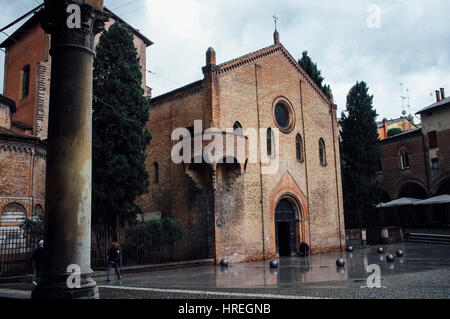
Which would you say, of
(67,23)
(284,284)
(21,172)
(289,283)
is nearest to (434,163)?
(289,283)

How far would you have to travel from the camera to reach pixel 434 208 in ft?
108

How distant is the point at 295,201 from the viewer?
21.5 m

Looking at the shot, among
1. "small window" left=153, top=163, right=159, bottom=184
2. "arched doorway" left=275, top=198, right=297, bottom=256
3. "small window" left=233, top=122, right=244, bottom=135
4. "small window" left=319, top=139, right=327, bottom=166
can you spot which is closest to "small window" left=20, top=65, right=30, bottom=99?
"small window" left=153, top=163, right=159, bottom=184

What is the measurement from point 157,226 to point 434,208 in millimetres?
26161

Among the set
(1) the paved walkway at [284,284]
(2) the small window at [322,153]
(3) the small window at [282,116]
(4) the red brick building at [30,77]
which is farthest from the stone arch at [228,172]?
(4) the red brick building at [30,77]

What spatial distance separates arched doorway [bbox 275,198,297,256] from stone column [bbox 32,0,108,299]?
16333 millimetres

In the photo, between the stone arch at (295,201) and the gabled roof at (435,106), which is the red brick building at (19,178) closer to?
the stone arch at (295,201)

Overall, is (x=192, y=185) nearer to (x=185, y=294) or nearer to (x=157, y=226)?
(x=157, y=226)

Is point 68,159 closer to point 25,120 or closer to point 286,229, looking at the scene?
point 286,229

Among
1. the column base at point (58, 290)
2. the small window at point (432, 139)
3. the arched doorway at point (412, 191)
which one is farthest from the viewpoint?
the arched doorway at point (412, 191)

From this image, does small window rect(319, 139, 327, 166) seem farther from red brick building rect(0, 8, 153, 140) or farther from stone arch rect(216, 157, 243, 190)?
red brick building rect(0, 8, 153, 140)

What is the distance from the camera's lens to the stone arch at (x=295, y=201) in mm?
20133

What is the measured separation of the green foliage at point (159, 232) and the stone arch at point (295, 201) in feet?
17.8

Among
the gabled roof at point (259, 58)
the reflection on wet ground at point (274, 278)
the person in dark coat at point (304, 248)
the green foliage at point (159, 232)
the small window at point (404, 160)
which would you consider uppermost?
the gabled roof at point (259, 58)
